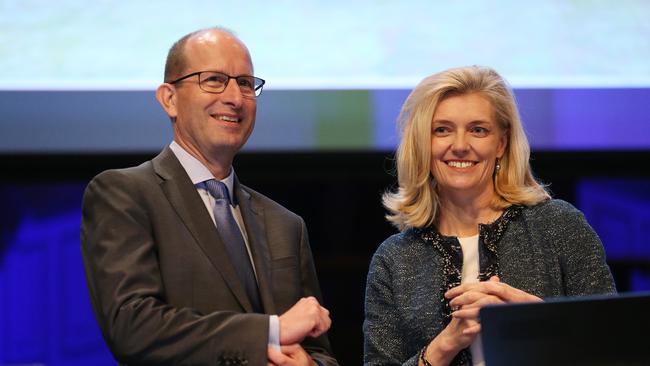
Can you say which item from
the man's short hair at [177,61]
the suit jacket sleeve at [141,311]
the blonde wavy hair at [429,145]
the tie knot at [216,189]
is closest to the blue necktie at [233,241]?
the tie knot at [216,189]

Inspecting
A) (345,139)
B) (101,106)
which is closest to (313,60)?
(345,139)

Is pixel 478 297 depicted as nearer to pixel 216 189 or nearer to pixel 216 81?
pixel 216 189

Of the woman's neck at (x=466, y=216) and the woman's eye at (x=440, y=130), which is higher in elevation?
the woman's eye at (x=440, y=130)

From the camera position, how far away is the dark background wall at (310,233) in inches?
173

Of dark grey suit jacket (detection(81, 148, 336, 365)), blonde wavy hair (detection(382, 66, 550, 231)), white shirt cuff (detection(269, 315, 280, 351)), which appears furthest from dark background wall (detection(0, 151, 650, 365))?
white shirt cuff (detection(269, 315, 280, 351))

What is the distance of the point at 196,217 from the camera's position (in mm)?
2475

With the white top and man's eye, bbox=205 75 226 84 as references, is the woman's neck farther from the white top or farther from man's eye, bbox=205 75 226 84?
man's eye, bbox=205 75 226 84

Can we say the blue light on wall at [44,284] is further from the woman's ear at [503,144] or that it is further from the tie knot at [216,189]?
the woman's ear at [503,144]

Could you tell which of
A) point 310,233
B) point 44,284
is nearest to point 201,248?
point 310,233

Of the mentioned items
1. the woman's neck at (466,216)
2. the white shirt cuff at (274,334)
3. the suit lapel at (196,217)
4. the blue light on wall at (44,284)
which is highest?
the suit lapel at (196,217)

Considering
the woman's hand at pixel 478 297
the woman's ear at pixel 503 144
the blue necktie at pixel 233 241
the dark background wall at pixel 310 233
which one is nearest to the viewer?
the woman's hand at pixel 478 297

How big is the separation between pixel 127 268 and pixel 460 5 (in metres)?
2.32

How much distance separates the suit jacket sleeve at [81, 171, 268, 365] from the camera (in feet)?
7.23

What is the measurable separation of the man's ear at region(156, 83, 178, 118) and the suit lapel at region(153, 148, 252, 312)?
184 mm
